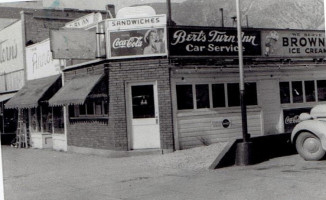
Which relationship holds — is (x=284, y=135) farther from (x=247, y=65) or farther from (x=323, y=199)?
(x=323, y=199)

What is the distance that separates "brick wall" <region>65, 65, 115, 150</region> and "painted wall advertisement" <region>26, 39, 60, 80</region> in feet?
4.71

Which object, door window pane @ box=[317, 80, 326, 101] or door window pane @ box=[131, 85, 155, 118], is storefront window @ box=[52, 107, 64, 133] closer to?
door window pane @ box=[131, 85, 155, 118]

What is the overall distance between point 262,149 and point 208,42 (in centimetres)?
412

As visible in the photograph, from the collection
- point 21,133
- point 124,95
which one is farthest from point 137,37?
point 21,133

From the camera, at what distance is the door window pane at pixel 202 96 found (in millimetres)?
13488

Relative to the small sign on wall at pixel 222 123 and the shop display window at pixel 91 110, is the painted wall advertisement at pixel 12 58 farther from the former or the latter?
the small sign on wall at pixel 222 123

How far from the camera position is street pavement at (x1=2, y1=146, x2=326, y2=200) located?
742 cm

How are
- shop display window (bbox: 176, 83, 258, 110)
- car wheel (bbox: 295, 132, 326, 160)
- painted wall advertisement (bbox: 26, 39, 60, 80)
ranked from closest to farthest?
car wheel (bbox: 295, 132, 326, 160), shop display window (bbox: 176, 83, 258, 110), painted wall advertisement (bbox: 26, 39, 60, 80)

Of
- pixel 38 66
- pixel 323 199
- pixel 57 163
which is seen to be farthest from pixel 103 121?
pixel 323 199

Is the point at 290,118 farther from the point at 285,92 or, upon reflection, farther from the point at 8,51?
the point at 8,51

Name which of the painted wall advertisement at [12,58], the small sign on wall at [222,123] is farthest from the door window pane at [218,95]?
the painted wall advertisement at [12,58]

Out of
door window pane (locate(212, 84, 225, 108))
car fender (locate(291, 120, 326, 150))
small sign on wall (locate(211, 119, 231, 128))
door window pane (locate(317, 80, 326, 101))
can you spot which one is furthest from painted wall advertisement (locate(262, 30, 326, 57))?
car fender (locate(291, 120, 326, 150))

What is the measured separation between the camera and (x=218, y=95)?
13805 millimetres

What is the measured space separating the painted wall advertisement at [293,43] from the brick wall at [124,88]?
12.8 feet
